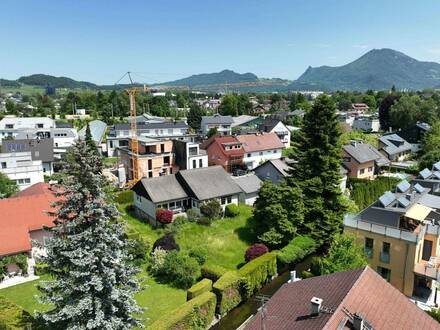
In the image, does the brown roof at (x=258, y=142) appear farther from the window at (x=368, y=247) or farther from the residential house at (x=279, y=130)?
the window at (x=368, y=247)

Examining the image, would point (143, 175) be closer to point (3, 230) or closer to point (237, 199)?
point (237, 199)

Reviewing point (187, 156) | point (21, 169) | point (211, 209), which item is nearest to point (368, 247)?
point (211, 209)

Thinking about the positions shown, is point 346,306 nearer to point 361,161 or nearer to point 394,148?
point 361,161

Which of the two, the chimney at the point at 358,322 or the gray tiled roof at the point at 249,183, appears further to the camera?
the gray tiled roof at the point at 249,183

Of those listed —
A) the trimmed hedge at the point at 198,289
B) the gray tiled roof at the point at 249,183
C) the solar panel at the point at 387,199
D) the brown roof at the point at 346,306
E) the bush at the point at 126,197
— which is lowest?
the trimmed hedge at the point at 198,289

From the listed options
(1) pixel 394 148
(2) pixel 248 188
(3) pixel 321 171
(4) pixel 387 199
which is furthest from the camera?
(1) pixel 394 148

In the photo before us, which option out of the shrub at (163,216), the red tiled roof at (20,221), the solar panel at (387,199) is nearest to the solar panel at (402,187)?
the solar panel at (387,199)
